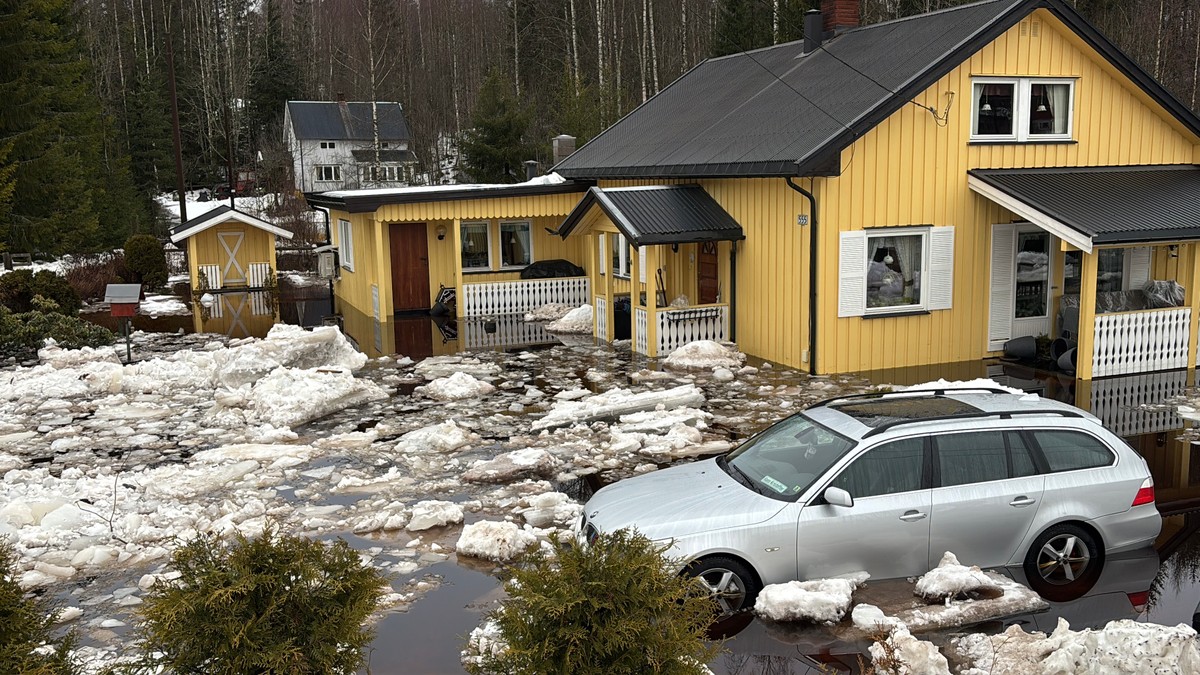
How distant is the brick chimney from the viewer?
22.7 meters

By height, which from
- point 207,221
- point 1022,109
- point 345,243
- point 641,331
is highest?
point 1022,109

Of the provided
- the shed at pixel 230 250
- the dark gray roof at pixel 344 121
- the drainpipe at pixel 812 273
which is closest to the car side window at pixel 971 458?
the drainpipe at pixel 812 273

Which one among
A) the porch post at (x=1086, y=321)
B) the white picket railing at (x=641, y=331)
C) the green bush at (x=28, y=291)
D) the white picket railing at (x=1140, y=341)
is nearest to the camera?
the porch post at (x=1086, y=321)

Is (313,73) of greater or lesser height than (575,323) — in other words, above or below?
above

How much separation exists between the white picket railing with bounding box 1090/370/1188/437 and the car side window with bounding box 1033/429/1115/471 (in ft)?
15.5

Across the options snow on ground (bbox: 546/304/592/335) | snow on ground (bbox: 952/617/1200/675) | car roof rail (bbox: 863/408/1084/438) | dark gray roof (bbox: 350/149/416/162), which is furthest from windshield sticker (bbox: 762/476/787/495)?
dark gray roof (bbox: 350/149/416/162)

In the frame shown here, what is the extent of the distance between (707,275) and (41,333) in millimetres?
14139

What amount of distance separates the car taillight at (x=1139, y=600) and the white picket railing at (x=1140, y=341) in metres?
9.05

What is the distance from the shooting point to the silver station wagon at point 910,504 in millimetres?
7594

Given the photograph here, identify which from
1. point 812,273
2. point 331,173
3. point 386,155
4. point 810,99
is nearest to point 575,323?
point 810,99

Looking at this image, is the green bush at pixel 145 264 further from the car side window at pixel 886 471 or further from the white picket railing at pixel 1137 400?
the car side window at pixel 886 471

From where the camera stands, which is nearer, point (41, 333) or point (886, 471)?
point (886, 471)

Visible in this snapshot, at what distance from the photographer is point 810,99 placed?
1902 centimetres

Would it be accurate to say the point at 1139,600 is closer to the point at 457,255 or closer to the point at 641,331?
the point at 641,331
